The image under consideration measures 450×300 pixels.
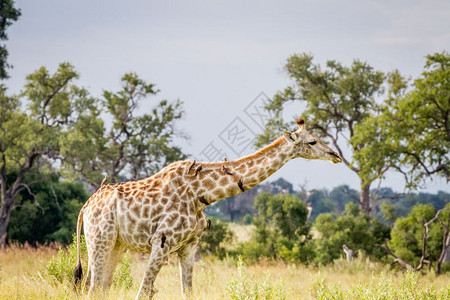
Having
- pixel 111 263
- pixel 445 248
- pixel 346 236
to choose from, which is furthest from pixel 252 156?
pixel 346 236

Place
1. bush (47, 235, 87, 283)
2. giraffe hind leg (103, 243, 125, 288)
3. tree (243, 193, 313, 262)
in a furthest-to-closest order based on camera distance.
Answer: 1. tree (243, 193, 313, 262)
2. bush (47, 235, 87, 283)
3. giraffe hind leg (103, 243, 125, 288)

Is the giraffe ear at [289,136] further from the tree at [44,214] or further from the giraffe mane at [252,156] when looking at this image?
the tree at [44,214]

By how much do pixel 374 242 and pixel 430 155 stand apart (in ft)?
14.5

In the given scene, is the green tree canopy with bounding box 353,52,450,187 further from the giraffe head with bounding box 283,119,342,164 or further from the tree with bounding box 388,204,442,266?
the giraffe head with bounding box 283,119,342,164

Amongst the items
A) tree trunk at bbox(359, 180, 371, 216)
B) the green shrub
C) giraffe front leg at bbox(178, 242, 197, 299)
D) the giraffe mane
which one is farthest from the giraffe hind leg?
tree trunk at bbox(359, 180, 371, 216)

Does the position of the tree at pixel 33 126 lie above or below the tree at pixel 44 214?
above

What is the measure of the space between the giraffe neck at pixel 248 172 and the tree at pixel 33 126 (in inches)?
752

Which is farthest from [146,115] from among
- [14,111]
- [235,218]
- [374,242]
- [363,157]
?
[235,218]

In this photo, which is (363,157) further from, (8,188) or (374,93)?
(8,188)

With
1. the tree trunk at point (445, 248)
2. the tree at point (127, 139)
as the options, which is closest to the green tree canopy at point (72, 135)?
the tree at point (127, 139)

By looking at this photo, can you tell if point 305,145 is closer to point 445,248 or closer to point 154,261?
point 154,261

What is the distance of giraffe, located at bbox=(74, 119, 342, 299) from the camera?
7.10 meters

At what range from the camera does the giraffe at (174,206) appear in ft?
23.3

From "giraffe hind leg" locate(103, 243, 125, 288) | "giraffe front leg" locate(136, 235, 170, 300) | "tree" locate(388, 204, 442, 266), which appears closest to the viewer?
"giraffe front leg" locate(136, 235, 170, 300)
